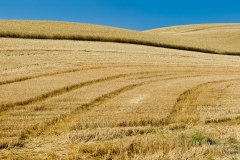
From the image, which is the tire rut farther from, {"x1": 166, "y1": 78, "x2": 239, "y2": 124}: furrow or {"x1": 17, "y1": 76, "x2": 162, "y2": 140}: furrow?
{"x1": 166, "y1": 78, "x2": 239, "y2": 124}: furrow

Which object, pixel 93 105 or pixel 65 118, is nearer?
pixel 65 118

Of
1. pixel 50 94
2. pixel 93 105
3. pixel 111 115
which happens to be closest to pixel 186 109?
pixel 111 115

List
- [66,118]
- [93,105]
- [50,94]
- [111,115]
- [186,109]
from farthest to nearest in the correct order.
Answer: [50,94]
[93,105]
[186,109]
[111,115]
[66,118]

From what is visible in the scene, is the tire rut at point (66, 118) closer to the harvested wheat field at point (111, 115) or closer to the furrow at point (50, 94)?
the harvested wheat field at point (111, 115)

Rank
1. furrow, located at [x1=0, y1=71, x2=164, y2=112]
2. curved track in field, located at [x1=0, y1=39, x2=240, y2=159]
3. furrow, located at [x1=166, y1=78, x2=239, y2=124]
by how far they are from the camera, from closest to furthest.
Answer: curved track in field, located at [x1=0, y1=39, x2=240, y2=159] → furrow, located at [x1=166, y1=78, x2=239, y2=124] → furrow, located at [x1=0, y1=71, x2=164, y2=112]

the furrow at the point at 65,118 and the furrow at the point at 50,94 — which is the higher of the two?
the furrow at the point at 50,94

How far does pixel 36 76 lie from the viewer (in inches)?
795

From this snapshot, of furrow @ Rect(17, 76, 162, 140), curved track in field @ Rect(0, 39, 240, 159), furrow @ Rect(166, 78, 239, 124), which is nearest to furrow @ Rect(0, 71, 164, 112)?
curved track in field @ Rect(0, 39, 240, 159)

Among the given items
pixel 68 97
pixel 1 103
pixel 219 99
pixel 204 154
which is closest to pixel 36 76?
pixel 68 97

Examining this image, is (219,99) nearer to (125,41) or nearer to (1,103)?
(1,103)

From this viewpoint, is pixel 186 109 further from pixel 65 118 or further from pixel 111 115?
pixel 65 118

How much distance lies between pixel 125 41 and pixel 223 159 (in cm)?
4154

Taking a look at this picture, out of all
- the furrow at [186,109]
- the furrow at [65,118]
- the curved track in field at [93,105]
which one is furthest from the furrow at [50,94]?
the furrow at [186,109]

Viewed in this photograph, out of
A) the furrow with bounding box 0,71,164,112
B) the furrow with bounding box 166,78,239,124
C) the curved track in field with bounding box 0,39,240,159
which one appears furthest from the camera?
the furrow with bounding box 0,71,164,112
